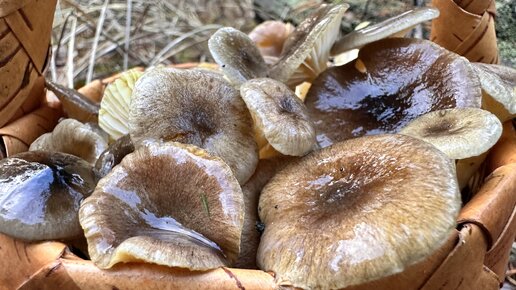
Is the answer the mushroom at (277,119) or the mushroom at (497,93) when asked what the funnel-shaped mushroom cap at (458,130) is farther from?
the mushroom at (277,119)

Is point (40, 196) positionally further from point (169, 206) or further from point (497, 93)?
point (497, 93)

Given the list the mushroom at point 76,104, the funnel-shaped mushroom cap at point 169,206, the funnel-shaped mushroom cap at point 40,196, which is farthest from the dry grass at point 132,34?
the funnel-shaped mushroom cap at point 169,206

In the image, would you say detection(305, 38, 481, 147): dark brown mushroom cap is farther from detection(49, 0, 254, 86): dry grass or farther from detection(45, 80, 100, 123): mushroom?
detection(49, 0, 254, 86): dry grass

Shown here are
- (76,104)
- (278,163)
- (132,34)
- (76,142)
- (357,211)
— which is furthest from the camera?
(132,34)

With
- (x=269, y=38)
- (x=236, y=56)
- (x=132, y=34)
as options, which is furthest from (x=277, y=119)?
(x=132, y=34)

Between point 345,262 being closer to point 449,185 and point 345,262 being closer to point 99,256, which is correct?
point 449,185

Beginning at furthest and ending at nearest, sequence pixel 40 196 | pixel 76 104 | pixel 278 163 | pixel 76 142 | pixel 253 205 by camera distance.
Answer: pixel 76 104 < pixel 76 142 < pixel 278 163 < pixel 253 205 < pixel 40 196

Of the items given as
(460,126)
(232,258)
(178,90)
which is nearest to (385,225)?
(232,258)
